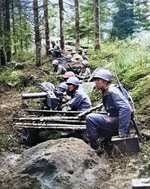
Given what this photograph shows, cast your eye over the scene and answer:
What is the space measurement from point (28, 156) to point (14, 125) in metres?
2.15

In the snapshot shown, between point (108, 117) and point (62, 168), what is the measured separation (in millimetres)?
1553

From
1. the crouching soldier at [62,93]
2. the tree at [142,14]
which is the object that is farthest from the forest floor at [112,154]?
the tree at [142,14]

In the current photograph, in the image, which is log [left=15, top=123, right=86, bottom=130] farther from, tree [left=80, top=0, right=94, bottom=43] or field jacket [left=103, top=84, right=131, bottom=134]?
tree [left=80, top=0, right=94, bottom=43]

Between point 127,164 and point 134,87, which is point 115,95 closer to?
point 127,164

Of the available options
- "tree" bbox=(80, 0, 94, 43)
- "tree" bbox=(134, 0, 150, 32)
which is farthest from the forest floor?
"tree" bbox=(80, 0, 94, 43)

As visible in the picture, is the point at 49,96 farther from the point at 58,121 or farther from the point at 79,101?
the point at 58,121

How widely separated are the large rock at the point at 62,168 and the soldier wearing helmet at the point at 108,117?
495 mm

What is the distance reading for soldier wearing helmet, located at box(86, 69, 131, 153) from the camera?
4.68 meters

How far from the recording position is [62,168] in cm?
407

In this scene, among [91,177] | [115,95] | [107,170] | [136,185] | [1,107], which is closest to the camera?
[136,185]

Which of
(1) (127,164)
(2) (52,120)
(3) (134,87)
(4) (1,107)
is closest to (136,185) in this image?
(1) (127,164)

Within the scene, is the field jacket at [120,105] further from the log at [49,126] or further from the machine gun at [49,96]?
the machine gun at [49,96]

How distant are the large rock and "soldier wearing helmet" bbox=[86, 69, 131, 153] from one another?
1.63ft

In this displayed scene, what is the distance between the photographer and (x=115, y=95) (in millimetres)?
4762
